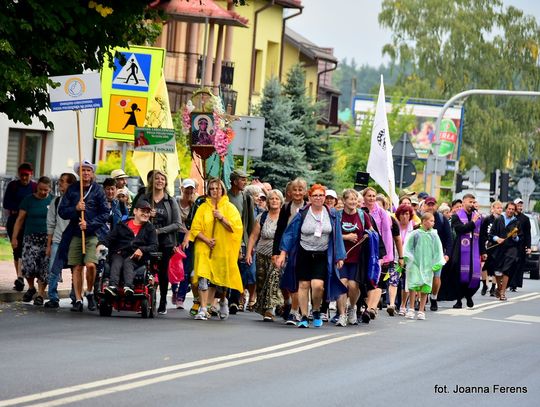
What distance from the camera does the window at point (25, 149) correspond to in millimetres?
37719

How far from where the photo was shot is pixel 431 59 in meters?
75.6

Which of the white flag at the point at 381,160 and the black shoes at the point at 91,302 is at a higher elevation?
the white flag at the point at 381,160

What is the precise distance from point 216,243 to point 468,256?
25.8ft

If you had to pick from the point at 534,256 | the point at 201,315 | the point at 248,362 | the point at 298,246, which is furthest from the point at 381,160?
the point at 534,256

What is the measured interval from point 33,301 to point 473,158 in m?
58.3

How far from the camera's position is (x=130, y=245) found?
18.3 metres

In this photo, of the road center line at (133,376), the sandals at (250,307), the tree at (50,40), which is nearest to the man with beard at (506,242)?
the sandals at (250,307)

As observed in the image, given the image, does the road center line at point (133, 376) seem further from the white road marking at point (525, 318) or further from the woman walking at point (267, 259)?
the white road marking at point (525, 318)

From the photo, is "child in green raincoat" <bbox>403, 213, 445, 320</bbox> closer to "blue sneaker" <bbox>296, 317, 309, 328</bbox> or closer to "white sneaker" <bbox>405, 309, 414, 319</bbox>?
"white sneaker" <bbox>405, 309, 414, 319</bbox>

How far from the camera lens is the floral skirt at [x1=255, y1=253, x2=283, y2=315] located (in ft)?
63.3

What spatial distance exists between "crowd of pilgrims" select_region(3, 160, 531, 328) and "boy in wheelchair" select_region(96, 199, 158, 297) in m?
0.01

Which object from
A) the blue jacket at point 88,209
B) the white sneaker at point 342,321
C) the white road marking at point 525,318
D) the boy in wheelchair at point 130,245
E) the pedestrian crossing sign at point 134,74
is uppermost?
the pedestrian crossing sign at point 134,74

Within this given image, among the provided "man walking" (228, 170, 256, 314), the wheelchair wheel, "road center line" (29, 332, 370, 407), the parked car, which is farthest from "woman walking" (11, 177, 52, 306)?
the parked car

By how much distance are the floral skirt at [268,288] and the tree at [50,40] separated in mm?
3666
